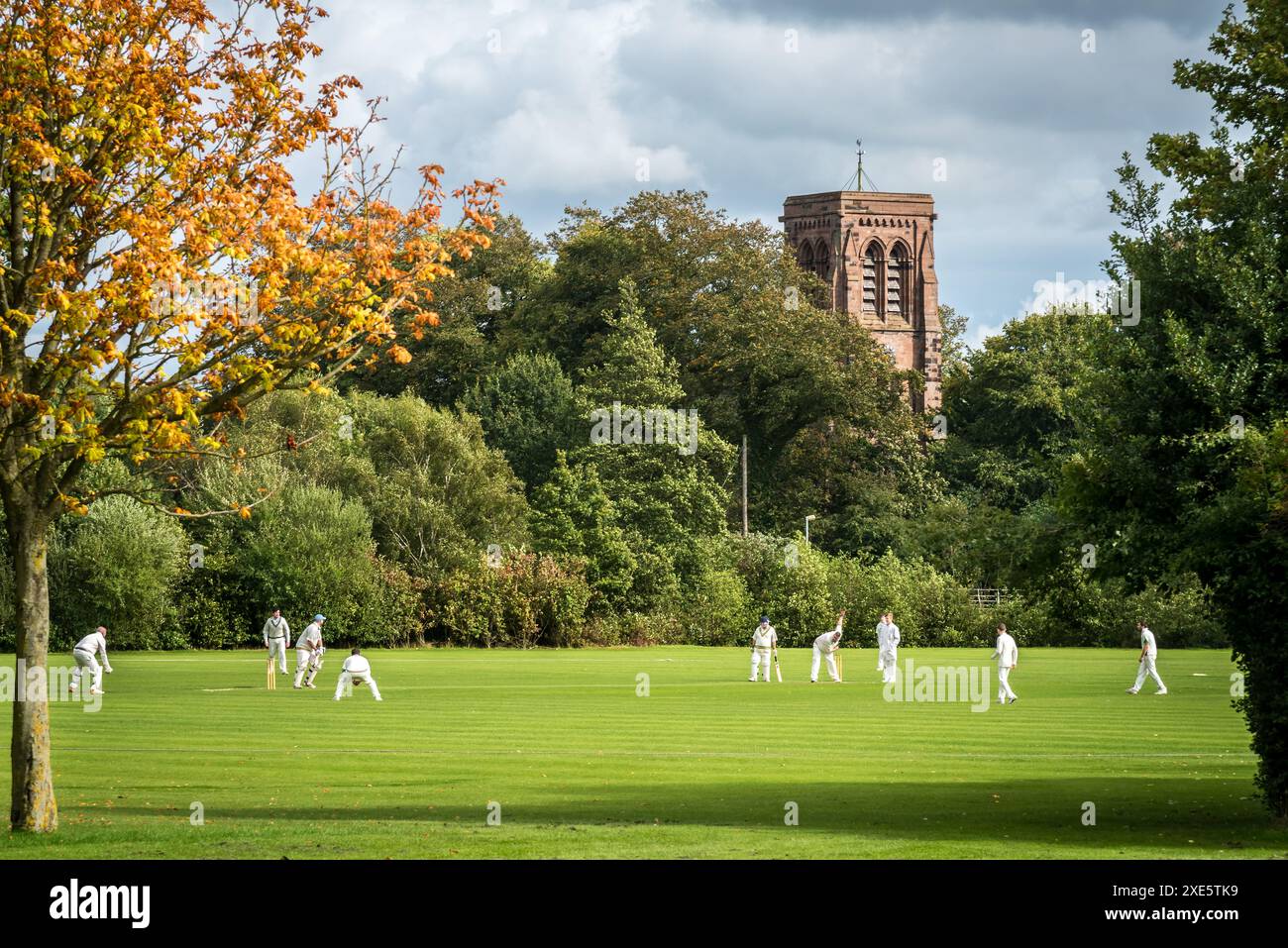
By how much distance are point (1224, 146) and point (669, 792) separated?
10721 mm

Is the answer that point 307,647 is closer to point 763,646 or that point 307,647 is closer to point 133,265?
point 763,646

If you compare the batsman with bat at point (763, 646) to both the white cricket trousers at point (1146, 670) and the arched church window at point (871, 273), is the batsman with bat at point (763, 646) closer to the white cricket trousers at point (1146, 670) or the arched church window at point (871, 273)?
the white cricket trousers at point (1146, 670)

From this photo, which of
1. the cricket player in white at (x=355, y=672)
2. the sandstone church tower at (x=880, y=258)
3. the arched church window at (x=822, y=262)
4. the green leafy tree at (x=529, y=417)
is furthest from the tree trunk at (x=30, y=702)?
the arched church window at (x=822, y=262)

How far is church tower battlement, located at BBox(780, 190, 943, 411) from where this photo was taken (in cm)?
13812

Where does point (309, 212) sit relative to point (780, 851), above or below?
above

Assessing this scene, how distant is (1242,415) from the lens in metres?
19.4

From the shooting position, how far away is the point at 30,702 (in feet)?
55.4

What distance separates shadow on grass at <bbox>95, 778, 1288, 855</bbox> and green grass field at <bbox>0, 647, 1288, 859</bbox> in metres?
0.07

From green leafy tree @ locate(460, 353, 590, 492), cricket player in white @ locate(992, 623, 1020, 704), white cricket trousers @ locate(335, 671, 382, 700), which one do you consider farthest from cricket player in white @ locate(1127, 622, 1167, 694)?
green leafy tree @ locate(460, 353, 590, 492)

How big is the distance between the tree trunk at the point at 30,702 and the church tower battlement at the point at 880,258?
398 feet

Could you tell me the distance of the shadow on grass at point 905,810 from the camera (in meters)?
18.6
